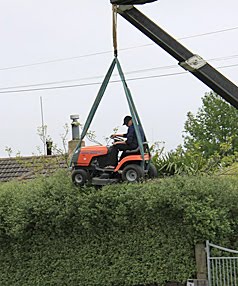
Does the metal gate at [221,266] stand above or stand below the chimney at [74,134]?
below

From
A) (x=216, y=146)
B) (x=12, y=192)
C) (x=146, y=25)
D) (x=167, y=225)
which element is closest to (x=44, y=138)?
(x=12, y=192)

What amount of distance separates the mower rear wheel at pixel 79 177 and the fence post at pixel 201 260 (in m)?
1.78

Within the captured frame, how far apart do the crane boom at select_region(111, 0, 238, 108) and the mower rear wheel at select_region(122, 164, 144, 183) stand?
4.75 ft

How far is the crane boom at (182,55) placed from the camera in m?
6.58

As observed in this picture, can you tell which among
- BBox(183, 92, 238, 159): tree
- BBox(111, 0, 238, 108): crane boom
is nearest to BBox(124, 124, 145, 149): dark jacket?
BBox(111, 0, 238, 108): crane boom

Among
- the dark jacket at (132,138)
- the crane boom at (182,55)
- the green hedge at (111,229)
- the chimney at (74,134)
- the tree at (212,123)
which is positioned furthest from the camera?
the tree at (212,123)

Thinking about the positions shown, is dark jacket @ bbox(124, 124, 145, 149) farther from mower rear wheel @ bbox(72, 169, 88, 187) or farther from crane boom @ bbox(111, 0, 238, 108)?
crane boom @ bbox(111, 0, 238, 108)

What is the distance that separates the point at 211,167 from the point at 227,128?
73.5 ft

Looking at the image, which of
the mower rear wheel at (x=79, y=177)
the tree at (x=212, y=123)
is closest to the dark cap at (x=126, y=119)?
the mower rear wheel at (x=79, y=177)

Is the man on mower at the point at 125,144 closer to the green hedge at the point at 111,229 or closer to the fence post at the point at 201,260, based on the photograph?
the green hedge at the point at 111,229

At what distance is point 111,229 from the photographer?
26.3 feet

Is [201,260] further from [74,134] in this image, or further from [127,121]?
[74,134]

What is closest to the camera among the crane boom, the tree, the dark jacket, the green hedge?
the crane boom

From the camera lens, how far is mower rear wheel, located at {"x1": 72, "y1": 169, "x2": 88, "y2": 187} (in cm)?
754
